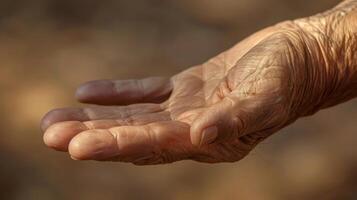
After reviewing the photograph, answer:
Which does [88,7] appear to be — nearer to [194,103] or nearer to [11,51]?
[11,51]

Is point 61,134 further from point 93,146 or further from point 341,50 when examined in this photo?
point 341,50

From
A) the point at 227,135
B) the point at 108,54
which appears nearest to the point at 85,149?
the point at 227,135

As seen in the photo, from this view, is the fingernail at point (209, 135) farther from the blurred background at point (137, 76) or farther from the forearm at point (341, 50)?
the blurred background at point (137, 76)

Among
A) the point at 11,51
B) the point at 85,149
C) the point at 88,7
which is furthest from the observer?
the point at 88,7

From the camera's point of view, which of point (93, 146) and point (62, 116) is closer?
point (93, 146)

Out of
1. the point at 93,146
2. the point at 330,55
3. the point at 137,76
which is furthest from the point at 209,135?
the point at 137,76

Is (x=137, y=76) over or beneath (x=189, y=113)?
beneath

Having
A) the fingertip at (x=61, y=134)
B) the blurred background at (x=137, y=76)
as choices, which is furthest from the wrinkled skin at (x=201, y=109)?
the blurred background at (x=137, y=76)
